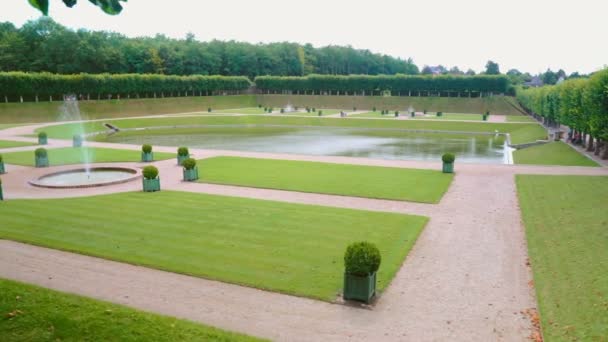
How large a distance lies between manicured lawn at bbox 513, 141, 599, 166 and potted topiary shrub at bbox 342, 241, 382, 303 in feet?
69.9

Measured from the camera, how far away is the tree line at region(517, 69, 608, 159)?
2561 cm

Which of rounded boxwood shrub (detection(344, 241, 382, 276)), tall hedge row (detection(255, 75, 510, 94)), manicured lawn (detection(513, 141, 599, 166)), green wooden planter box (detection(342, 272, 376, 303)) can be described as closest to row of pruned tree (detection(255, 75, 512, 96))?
tall hedge row (detection(255, 75, 510, 94))

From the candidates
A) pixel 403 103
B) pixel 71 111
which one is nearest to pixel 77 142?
pixel 71 111

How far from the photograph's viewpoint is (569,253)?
39.8 feet

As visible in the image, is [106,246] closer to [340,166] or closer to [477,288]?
[477,288]

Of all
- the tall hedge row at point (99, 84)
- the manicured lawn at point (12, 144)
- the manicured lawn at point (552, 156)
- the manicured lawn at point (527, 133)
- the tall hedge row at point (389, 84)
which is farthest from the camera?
the tall hedge row at point (389, 84)

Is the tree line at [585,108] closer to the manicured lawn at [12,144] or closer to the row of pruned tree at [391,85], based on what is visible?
the manicured lawn at [12,144]

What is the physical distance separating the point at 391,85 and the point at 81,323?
84679 millimetres

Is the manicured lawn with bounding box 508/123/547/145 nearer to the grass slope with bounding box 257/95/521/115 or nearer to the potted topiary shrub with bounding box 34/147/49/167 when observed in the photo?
the grass slope with bounding box 257/95/521/115

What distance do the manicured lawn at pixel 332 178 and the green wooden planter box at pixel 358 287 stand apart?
9269 millimetres

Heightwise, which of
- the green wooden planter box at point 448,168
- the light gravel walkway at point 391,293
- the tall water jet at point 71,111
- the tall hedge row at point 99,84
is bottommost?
the light gravel walkway at point 391,293

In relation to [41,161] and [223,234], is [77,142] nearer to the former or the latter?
[41,161]

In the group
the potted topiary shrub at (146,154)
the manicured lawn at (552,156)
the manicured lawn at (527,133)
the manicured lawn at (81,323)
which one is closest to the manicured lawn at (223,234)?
the manicured lawn at (81,323)

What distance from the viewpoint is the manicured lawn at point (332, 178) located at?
19688 mm
